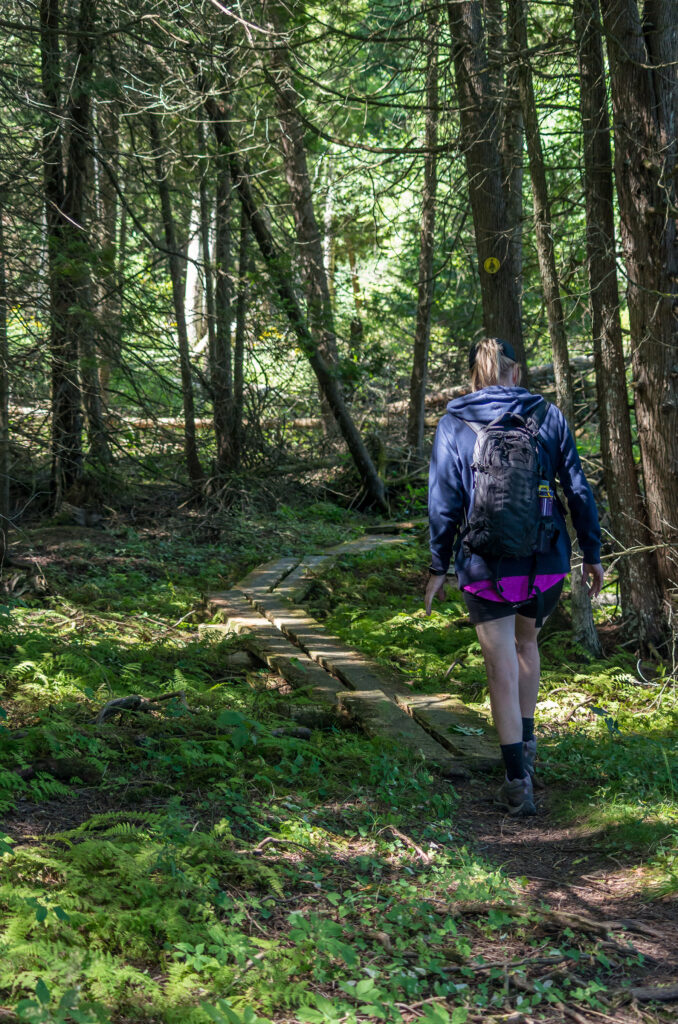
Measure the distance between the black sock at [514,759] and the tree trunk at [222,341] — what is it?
918 centimetres

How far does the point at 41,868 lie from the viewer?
304 centimetres

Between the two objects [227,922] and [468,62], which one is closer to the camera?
[227,922]

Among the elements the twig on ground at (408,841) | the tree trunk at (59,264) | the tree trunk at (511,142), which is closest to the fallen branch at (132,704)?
the twig on ground at (408,841)

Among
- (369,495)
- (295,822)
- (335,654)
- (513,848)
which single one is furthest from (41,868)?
(369,495)

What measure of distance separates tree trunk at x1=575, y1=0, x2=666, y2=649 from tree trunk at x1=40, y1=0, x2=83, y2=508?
436 centimetres

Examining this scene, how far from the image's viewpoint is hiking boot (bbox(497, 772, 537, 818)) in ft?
14.4

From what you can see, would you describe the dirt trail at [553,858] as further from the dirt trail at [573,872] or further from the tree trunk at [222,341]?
the tree trunk at [222,341]

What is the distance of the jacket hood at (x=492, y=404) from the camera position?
445 cm

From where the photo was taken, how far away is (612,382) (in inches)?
294

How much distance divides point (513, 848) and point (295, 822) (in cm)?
103

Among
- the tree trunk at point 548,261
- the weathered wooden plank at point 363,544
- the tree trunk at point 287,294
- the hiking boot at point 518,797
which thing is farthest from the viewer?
the tree trunk at point 287,294

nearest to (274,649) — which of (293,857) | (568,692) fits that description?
(568,692)

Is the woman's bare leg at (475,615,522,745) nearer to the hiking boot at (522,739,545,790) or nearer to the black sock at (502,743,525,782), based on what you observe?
the black sock at (502,743,525,782)

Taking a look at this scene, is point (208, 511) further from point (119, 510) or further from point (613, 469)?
point (613, 469)
